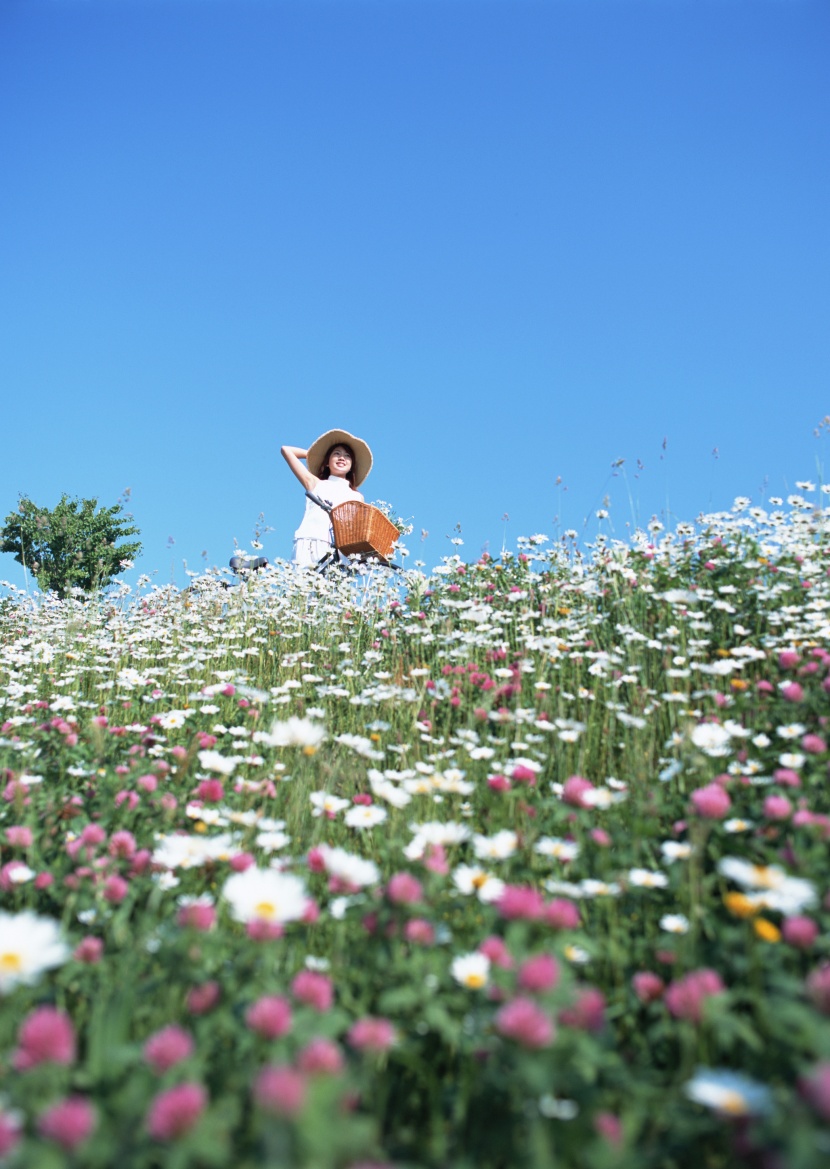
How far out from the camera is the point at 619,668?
4.21 m

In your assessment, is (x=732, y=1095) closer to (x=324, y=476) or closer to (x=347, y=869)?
(x=347, y=869)

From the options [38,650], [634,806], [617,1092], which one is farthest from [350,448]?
[617,1092]

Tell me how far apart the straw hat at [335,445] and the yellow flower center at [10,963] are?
34.9ft

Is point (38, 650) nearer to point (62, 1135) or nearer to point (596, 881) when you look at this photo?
point (596, 881)

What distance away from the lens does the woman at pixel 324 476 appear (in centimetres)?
1101

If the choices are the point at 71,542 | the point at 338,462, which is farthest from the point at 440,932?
the point at 71,542

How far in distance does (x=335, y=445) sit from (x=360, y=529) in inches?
99.1

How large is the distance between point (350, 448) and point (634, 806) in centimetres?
Answer: 985

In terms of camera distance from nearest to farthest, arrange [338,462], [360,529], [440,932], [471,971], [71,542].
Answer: [471,971] → [440,932] → [360,529] → [338,462] → [71,542]

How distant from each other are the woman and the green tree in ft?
49.0

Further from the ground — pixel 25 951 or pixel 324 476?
pixel 324 476

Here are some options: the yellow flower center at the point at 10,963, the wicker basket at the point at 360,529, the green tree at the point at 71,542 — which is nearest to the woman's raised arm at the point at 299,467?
the wicker basket at the point at 360,529

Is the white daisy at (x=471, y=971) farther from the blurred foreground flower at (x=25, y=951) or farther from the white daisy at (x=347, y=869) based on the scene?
the blurred foreground flower at (x=25, y=951)

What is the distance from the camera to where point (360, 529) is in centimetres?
981
